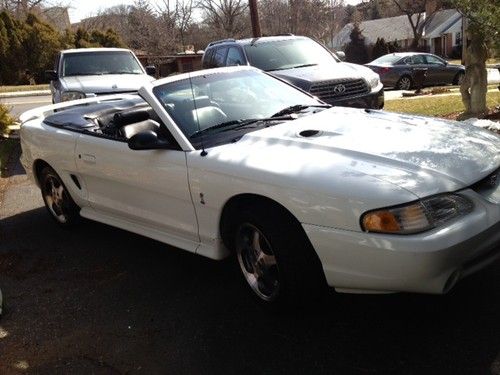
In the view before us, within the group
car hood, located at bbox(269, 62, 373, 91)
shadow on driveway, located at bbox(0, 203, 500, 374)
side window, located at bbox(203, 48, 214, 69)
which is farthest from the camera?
side window, located at bbox(203, 48, 214, 69)

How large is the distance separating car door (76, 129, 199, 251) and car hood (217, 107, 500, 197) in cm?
57

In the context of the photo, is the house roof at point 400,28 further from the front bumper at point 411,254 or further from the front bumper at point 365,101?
the front bumper at point 411,254

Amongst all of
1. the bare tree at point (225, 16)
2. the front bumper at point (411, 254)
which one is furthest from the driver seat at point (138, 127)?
the bare tree at point (225, 16)

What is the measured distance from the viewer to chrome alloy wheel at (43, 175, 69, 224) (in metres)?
5.41

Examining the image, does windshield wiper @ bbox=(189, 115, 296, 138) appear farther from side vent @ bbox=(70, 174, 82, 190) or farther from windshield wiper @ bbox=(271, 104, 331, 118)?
side vent @ bbox=(70, 174, 82, 190)

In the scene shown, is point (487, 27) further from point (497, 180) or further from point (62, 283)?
point (62, 283)

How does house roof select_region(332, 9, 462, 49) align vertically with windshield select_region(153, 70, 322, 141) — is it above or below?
above

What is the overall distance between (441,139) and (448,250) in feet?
3.31

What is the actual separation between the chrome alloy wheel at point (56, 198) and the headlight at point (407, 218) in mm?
3536

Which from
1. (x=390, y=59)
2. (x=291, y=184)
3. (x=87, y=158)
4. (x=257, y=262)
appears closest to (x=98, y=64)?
(x=87, y=158)

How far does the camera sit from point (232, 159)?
11.3 ft

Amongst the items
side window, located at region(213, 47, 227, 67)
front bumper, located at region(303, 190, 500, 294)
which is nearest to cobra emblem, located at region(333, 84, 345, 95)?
side window, located at region(213, 47, 227, 67)

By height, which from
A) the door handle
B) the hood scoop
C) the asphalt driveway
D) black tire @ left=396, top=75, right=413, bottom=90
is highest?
the hood scoop

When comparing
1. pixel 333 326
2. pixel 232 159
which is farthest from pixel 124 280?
pixel 333 326
